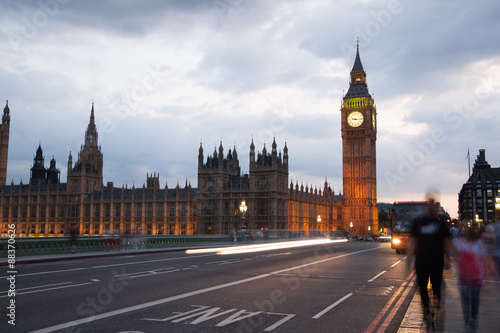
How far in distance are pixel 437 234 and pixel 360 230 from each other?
10690cm

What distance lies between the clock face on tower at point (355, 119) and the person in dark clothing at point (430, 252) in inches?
4441

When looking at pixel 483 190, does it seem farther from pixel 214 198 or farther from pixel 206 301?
pixel 206 301

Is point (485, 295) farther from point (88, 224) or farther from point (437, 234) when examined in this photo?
point (88, 224)

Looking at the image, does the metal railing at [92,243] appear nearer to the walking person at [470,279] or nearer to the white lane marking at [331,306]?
the white lane marking at [331,306]

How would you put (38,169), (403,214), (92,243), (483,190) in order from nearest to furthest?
(403,214) < (92,243) < (38,169) < (483,190)

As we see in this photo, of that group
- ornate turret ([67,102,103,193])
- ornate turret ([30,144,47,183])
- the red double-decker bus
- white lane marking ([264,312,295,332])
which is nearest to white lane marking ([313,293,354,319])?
white lane marking ([264,312,295,332])

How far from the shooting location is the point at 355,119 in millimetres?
119188

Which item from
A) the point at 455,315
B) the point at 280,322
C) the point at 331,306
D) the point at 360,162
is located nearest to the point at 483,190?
the point at 360,162

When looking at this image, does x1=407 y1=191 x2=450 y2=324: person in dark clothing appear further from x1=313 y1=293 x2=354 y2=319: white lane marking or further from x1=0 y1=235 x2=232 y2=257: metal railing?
x1=0 y1=235 x2=232 y2=257: metal railing

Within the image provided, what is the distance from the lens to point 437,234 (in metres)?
8.61

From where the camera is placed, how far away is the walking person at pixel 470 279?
8.33 m

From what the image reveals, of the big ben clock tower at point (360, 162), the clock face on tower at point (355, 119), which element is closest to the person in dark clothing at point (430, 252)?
the big ben clock tower at point (360, 162)

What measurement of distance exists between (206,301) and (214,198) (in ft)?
268

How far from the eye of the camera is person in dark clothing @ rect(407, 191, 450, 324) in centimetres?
858
